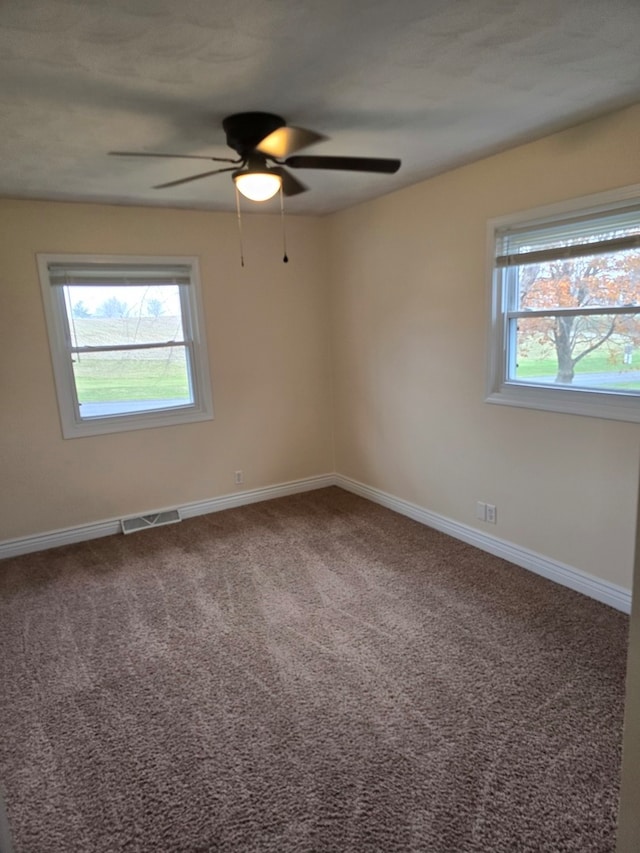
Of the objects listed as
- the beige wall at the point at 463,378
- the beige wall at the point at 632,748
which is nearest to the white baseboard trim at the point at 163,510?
the beige wall at the point at 463,378

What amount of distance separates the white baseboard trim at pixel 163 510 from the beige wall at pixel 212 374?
0.17 ft

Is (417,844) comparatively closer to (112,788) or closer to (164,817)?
(164,817)

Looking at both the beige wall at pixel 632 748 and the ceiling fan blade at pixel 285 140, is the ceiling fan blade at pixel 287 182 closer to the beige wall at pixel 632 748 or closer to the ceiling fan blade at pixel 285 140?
the ceiling fan blade at pixel 285 140

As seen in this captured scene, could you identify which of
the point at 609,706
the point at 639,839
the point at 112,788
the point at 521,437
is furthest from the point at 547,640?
the point at 112,788

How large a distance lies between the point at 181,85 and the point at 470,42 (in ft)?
3.34

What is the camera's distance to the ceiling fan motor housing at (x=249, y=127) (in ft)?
7.01

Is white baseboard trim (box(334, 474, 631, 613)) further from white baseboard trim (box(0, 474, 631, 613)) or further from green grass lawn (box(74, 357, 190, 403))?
green grass lawn (box(74, 357, 190, 403))

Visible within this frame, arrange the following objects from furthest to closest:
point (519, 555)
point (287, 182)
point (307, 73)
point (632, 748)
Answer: point (519, 555) < point (287, 182) < point (307, 73) < point (632, 748)

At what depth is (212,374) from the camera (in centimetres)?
414

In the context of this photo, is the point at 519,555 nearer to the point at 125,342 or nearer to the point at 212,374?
the point at 212,374

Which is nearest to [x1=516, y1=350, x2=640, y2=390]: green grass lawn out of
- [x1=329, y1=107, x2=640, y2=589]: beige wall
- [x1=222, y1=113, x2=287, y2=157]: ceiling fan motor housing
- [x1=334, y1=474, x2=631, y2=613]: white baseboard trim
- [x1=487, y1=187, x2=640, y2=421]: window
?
[x1=487, y1=187, x2=640, y2=421]: window

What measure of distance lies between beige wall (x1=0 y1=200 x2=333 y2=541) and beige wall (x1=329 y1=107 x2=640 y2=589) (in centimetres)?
34

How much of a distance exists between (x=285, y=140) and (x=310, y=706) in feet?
7.87

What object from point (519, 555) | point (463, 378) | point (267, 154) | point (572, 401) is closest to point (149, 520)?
point (463, 378)
